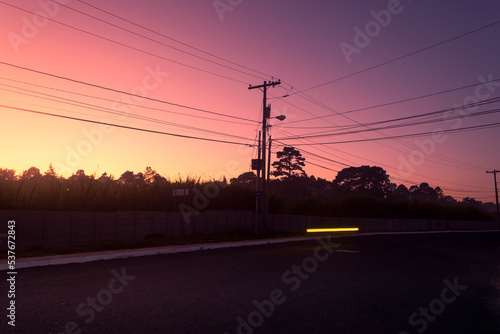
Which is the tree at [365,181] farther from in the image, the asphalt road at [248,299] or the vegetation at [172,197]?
the asphalt road at [248,299]

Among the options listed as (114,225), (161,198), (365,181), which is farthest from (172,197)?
(365,181)

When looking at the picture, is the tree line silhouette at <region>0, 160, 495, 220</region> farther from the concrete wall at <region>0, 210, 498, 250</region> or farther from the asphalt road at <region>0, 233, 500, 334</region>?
the asphalt road at <region>0, 233, 500, 334</region>

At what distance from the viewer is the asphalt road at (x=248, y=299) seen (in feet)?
20.0

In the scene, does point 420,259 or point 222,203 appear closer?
point 420,259

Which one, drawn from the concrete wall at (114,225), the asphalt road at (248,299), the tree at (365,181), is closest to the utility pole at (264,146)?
the concrete wall at (114,225)

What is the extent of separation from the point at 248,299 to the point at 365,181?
96.7 metres

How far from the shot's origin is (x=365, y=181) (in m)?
99.7

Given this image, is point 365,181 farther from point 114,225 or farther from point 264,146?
point 114,225

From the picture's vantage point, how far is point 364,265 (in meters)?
13.9

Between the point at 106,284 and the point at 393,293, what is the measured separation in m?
6.84

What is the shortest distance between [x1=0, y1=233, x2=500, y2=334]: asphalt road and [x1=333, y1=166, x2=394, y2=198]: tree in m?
88.6

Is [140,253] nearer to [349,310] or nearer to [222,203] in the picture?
[349,310]

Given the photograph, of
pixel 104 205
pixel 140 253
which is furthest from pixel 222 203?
pixel 140 253

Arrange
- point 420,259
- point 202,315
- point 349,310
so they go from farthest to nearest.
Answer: point 420,259 → point 349,310 → point 202,315
